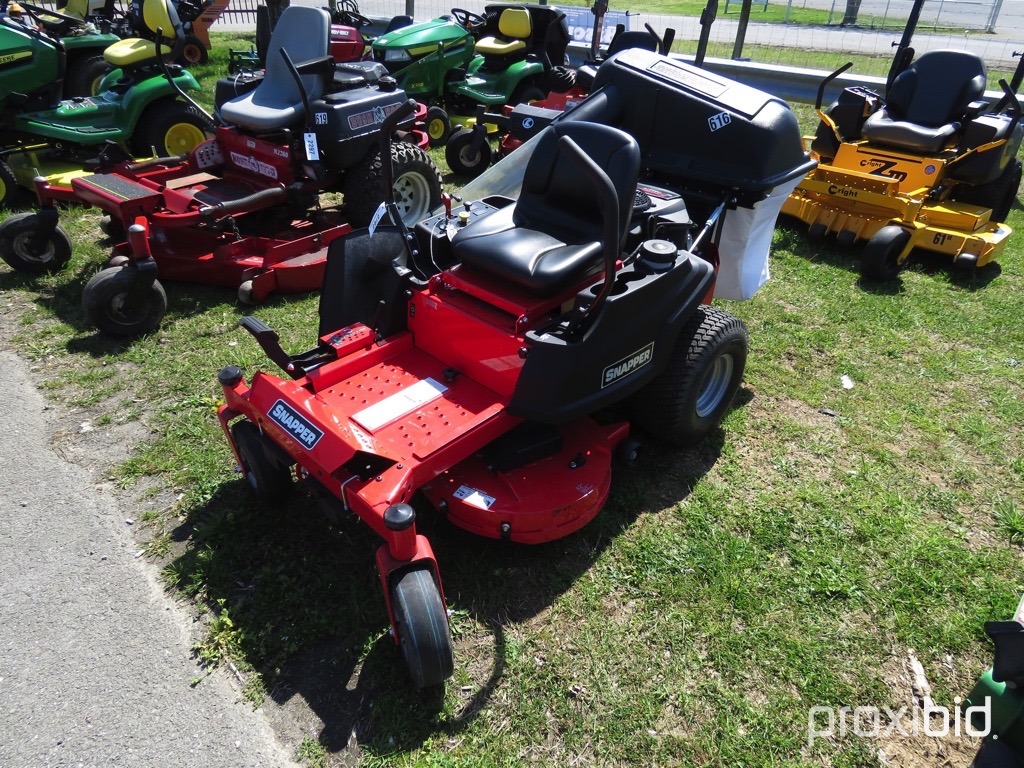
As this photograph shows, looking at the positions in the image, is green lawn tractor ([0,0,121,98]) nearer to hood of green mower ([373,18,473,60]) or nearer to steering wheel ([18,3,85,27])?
steering wheel ([18,3,85,27])

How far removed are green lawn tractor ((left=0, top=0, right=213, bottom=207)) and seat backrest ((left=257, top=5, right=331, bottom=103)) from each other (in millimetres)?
1228

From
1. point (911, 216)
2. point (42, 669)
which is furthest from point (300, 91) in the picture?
point (911, 216)

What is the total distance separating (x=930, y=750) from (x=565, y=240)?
2.30 m

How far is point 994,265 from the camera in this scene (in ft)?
18.8

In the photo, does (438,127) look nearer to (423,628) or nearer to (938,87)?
(938,87)

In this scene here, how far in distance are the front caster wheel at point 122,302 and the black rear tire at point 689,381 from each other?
3003 millimetres

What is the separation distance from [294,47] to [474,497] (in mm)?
4118

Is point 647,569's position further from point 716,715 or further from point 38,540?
point 38,540

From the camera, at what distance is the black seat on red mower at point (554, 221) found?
2904 mm

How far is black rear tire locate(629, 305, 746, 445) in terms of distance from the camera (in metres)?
3.18

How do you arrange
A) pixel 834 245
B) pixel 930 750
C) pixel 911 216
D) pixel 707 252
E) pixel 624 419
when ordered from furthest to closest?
pixel 834 245
pixel 911 216
pixel 707 252
pixel 624 419
pixel 930 750

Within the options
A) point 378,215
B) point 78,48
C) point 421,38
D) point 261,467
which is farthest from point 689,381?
point 78,48

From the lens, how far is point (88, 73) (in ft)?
25.5

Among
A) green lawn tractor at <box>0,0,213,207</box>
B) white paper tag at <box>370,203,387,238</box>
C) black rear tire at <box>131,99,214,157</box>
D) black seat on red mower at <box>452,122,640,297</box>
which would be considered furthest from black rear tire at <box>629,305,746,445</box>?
black rear tire at <box>131,99,214,157</box>
